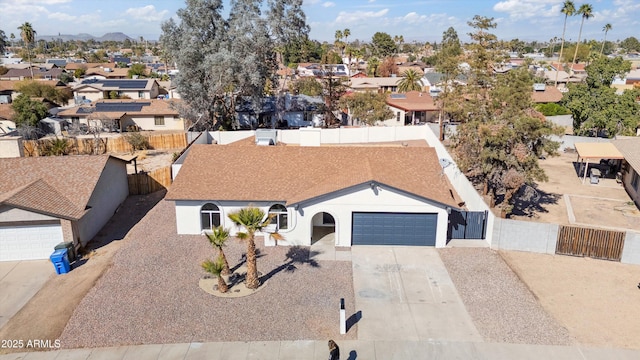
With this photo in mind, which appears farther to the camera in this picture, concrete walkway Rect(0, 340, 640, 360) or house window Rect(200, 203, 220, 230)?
house window Rect(200, 203, 220, 230)

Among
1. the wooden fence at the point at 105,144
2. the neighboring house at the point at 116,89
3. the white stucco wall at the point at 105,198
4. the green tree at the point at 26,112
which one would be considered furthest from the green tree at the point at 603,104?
the neighboring house at the point at 116,89

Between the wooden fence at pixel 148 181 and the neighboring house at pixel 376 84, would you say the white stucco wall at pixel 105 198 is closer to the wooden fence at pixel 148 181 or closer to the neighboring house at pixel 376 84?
the wooden fence at pixel 148 181

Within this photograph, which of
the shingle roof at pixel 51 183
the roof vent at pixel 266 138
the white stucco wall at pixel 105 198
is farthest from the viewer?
the roof vent at pixel 266 138

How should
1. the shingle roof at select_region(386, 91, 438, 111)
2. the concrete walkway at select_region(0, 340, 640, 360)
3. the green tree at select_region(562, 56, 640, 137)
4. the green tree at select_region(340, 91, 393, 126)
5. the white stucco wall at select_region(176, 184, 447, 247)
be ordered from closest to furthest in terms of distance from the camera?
the concrete walkway at select_region(0, 340, 640, 360) → the white stucco wall at select_region(176, 184, 447, 247) → the green tree at select_region(562, 56, 640, 137) → the green tree at select_region(340, 91, 393, 126) → the shingle roof at select_region(386, 91, 438, 111)

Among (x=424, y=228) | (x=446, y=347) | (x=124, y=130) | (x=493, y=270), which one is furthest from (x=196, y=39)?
(x=446, y=347)

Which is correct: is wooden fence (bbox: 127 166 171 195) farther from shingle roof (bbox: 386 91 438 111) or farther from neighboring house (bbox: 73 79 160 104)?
neighboring house (bbox: 73 79 160 104)

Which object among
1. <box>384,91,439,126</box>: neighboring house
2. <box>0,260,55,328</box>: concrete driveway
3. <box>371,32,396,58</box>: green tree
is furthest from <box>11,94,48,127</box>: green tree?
<box>371,32,396,58</box>: green tree

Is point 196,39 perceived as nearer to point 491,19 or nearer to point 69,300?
point 491,19
